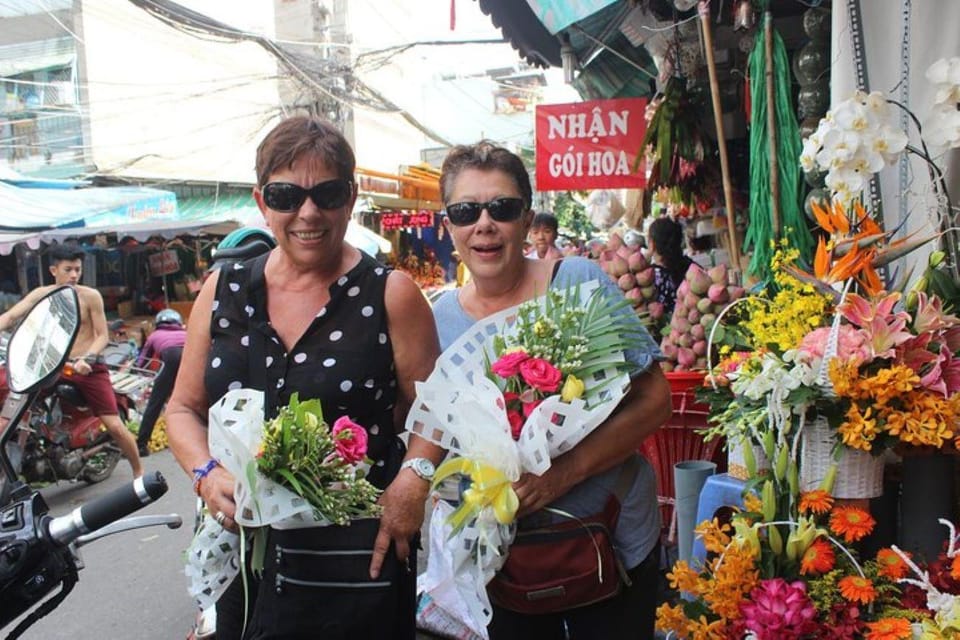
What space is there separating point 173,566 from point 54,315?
11.6ft

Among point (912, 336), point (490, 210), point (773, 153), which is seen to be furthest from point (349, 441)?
point (773, 153)

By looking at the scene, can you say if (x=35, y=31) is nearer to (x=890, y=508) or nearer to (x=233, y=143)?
(x=233, y=143)

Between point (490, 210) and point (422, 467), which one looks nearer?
point (422, 467)

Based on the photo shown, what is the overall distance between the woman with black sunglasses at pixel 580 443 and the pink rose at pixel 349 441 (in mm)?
379

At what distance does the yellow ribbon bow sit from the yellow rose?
0.74 ft

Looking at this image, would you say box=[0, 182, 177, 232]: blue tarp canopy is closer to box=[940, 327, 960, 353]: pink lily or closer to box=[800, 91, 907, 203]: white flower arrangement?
box=[800, 91, 907, 203]: white flower arrangement

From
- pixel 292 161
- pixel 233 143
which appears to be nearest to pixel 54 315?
pixel 292 161

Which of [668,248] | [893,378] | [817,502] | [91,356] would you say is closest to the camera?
[893,378]

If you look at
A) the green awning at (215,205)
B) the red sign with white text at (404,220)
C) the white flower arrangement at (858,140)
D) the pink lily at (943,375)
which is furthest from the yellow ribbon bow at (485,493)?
the red sign with white text at (404,220)

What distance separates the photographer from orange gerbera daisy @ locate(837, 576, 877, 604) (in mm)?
1852

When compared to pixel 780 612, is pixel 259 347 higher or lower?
higher

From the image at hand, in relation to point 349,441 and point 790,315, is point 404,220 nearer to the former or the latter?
point 790,315

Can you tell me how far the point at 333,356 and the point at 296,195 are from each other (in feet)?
1.38

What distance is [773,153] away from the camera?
12.5 ft
